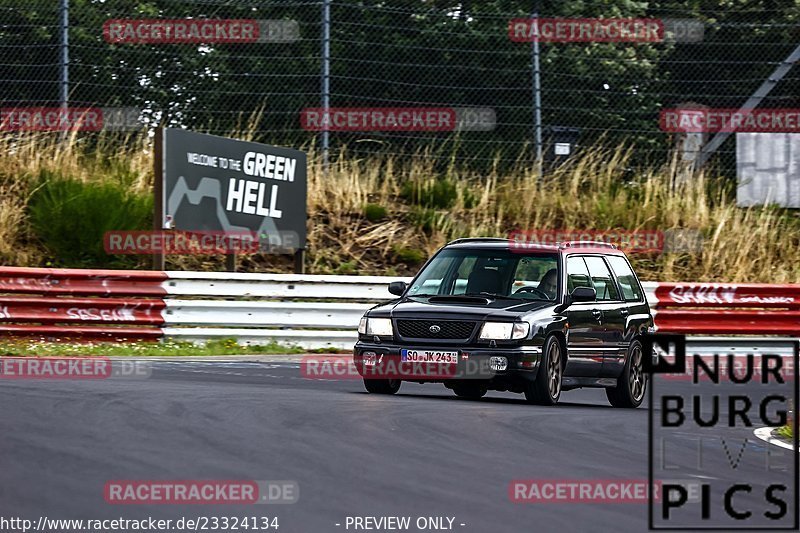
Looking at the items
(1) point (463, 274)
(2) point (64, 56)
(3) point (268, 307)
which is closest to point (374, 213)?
(3) point (268, 307)

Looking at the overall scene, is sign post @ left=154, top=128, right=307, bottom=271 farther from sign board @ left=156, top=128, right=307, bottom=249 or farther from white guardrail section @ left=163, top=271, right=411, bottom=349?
white guardrail section @ left=163, top=271, right=411, bottom=349

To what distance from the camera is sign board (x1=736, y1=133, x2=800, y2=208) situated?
24734 mm

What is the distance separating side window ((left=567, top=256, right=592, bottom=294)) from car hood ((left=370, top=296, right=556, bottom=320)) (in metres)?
0.52

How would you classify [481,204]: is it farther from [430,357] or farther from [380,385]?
[430,357]

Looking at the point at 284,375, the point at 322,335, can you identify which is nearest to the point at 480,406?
the point at 284,375

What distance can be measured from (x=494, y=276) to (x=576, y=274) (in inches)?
32.4

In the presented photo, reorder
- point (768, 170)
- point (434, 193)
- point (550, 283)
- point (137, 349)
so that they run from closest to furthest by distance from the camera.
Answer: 1. point (550, 283)
2. point (137, 349)
3. point (434, 193)
4. point (768, 170)

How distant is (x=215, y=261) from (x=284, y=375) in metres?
7.59

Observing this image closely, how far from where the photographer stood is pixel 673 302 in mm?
20422

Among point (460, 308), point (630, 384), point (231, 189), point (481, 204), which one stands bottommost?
point (630, 384)

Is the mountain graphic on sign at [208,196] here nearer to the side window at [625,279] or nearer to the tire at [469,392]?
the tire at [469,392]

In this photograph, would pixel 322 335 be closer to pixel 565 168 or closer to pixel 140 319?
pixel 140 319

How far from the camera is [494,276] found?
43.2 ft

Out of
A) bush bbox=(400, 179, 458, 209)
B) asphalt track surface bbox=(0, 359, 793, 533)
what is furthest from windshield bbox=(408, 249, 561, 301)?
bush bbox=(400, 179, 458, 209)
